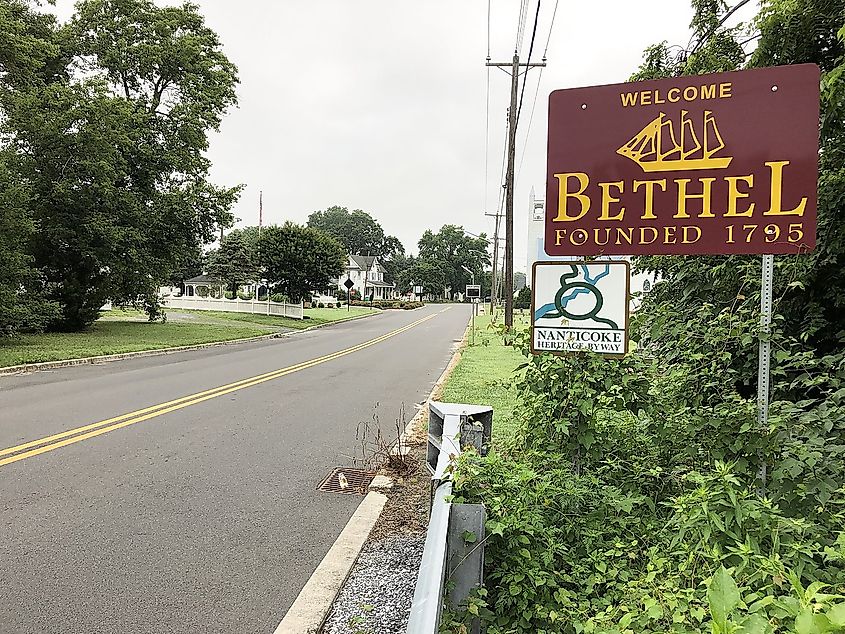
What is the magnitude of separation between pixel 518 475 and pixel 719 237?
203 centimetres

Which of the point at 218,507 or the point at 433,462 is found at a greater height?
the point at 433,462

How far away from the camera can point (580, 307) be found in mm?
4242

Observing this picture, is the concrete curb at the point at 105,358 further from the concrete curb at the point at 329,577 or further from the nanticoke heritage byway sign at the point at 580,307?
the nanticoke heritage byway sign at the point at 580,307

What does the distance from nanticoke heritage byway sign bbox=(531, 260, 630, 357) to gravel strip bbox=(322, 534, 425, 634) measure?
1694 mm

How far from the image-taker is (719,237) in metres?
3.99

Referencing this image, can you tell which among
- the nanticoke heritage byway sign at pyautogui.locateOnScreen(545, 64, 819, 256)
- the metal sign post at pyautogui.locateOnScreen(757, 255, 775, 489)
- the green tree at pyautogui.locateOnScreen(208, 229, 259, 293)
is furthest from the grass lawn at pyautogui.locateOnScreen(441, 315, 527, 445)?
the green tree at pyautogui.locateOnScreen(208, 229, 259, 293)

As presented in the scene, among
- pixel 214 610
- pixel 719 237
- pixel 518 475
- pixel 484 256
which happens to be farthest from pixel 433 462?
pixel 484 256

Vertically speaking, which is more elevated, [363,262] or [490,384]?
[363,262]

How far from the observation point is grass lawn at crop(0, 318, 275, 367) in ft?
51.9

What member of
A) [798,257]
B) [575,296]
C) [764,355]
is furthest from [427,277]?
[764,355]

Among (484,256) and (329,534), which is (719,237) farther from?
(484,256)

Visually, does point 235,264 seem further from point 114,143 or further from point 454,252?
point 454,252

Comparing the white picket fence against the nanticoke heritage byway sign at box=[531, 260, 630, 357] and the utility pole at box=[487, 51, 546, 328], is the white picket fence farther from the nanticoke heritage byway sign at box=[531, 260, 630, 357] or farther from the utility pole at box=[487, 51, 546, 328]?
the nanticoke heritage byway sign at box=[531, 260, 630, 357]

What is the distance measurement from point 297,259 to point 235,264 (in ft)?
56.9
